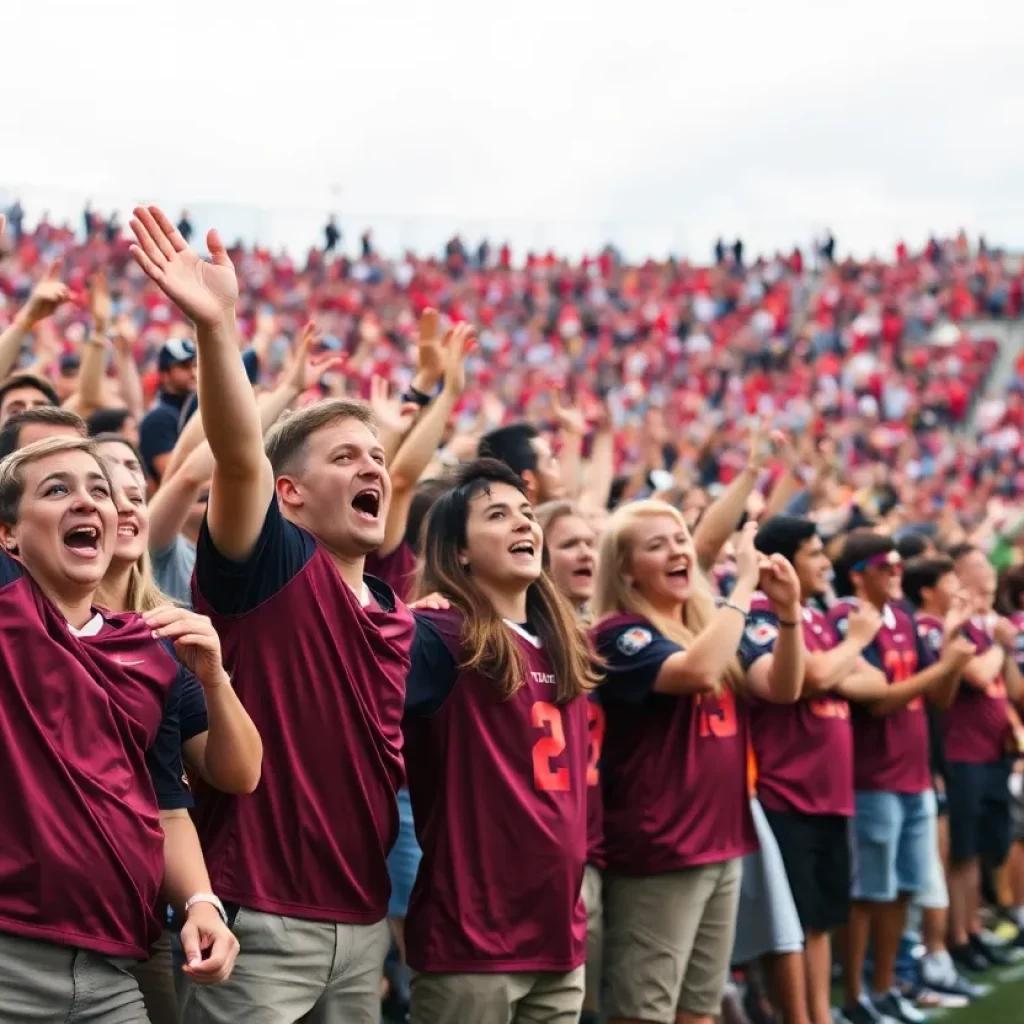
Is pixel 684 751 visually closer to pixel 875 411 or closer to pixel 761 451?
pixel 761 451

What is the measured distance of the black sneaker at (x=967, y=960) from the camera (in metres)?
7.41

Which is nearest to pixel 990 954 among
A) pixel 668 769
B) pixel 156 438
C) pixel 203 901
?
pixel 668 769

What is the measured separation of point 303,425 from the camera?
3.62 meters

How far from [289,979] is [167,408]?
3.28 m

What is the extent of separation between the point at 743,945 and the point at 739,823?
83cm

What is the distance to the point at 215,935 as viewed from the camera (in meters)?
2.87

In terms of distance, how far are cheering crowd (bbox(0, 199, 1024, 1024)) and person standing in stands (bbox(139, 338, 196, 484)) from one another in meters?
0.02

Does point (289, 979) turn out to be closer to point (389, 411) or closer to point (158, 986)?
point (158, 986)

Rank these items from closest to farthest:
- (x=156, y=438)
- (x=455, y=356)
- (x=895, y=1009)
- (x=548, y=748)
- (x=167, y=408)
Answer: (x=548, y=748), (x=455, y=356), (x=156, y=438), (x=167, y=408), (x=895, y=1009)

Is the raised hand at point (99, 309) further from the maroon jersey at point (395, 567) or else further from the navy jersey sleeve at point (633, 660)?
the navy jersey sleeve at point (633, 660)

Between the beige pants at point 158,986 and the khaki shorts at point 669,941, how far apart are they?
152cm

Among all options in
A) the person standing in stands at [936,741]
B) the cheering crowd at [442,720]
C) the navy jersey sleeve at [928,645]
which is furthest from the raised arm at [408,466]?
the navy jersey sleeve at [928,645]

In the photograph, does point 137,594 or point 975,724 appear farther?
point 975,724

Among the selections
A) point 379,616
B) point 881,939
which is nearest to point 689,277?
point 881,939
